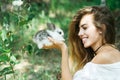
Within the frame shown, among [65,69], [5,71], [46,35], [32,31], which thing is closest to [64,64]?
[65,69]

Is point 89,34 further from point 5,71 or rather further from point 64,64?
point 5,71

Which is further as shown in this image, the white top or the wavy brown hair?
the wavy brown hair

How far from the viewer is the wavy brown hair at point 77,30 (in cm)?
316

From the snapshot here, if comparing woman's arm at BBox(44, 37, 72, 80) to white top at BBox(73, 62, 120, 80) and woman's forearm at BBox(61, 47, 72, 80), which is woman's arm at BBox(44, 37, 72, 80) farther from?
white top at BBox(73, 62, 120, 80)

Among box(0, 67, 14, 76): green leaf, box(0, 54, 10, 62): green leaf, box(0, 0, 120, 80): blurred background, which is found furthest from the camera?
box(0, 0, 120, 80): blurred background

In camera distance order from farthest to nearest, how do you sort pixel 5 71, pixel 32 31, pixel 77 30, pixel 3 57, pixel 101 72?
pixel 32 31
pixel 5 71
pixel 3 57
pixel 77 30
pixel 101 72

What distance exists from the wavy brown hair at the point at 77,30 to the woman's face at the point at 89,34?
3cm

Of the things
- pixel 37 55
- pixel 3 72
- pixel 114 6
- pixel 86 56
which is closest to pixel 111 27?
pixel 86 56

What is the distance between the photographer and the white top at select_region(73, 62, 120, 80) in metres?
2.99

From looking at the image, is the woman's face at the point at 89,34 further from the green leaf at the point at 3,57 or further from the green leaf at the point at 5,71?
the green leaf at the point at 5,71

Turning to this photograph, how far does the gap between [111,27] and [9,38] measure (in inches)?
57.6

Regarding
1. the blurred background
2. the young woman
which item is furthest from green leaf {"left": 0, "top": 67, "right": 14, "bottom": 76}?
the young woman

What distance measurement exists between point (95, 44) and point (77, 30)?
0.77 feet

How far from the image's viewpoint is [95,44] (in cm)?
318
